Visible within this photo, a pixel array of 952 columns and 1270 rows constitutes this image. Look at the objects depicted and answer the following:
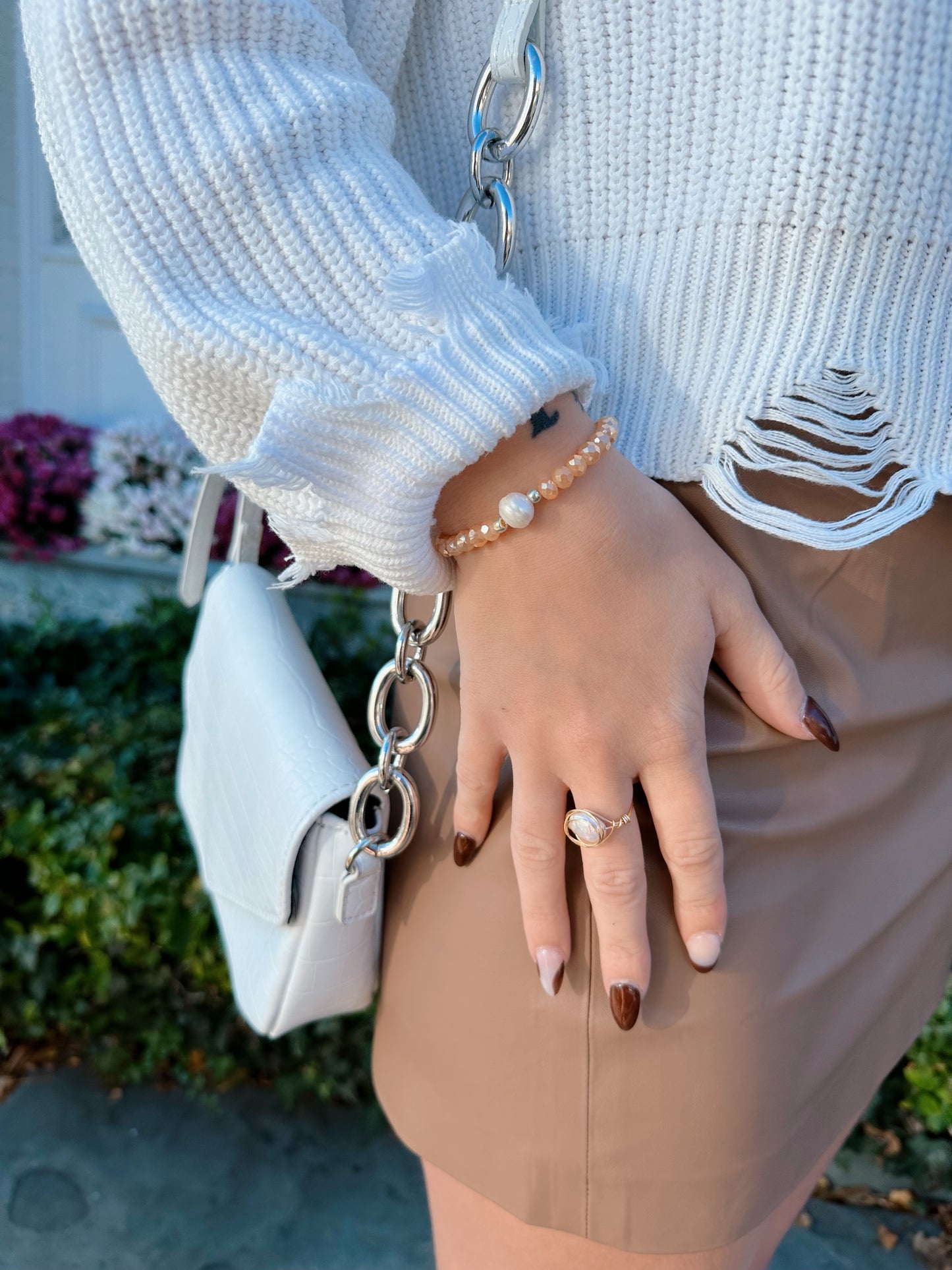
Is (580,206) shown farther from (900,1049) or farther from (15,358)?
(15,358)

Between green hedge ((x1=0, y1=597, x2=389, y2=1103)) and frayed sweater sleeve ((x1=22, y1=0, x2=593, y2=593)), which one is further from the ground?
frayed sweater sleeve ((x1=22, y1=0, x2=593, y2=593))

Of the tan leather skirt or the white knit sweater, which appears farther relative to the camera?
the tan leather skirt

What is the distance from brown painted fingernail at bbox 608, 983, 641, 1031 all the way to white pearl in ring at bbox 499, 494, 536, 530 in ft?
1.18

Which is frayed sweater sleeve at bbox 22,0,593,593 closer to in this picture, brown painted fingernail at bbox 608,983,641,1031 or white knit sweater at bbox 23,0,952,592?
white knit sweater at bbox 23,0,952,592

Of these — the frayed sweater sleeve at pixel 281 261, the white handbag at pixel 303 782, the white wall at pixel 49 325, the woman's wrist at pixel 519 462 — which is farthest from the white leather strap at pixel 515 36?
the white wall at pixel 49 325

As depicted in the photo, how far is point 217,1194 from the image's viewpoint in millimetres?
2035

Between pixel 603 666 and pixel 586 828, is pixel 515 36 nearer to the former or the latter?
pixel 603 666

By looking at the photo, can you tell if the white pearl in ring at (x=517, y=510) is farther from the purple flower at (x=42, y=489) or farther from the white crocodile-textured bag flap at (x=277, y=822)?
the purple flower at (x=42, y=489)

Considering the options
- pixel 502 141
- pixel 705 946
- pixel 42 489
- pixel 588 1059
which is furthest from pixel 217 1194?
pixel 42 489

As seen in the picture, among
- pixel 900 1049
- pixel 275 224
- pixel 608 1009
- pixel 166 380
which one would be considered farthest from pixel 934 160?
pixel 900 1049

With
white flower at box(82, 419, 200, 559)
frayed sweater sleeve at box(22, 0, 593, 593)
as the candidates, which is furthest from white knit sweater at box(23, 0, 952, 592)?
white flower at box(82, 419, 200, 559)

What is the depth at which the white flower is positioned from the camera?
132 inches

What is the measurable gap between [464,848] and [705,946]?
0.21 m

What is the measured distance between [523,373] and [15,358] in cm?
370
